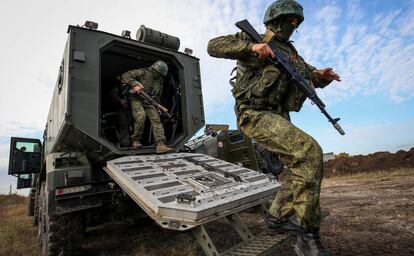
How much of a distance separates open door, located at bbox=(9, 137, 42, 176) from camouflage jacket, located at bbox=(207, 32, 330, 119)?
23.3 ft

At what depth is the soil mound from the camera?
13538 mm

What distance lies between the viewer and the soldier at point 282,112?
227 centimetres

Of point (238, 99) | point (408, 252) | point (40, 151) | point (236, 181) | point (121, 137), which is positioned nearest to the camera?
point (408, 252)

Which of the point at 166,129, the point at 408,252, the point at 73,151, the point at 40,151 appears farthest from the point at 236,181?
the point at 40,151

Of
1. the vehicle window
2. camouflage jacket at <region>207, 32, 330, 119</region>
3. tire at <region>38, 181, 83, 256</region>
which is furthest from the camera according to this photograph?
the vehicle window

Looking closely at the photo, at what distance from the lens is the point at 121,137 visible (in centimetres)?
555

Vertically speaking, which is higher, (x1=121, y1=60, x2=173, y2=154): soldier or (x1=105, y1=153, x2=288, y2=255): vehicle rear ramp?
(x1=121, y1=60, x2=173, y2=154): soldier

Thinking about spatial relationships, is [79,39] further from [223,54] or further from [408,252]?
[408,252]

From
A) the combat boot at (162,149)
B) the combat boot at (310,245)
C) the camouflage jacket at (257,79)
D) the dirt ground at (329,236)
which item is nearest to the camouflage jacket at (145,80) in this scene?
the combat boot at (162,149)

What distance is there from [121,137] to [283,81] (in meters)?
3.63

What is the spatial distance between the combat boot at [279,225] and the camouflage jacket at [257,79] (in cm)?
92

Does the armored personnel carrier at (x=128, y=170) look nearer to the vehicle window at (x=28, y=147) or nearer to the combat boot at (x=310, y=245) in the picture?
the combat boot at (x=310, y=245)

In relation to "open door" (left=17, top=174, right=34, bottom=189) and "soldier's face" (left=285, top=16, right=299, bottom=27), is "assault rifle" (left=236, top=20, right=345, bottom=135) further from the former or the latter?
"open door" (left=17, top=174, right=34, bottom=189)

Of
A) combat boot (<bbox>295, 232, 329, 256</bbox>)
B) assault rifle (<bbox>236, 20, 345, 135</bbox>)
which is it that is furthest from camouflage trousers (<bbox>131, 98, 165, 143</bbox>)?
combat boot (<bbox>295, 232, 329, 256</bbox>)
